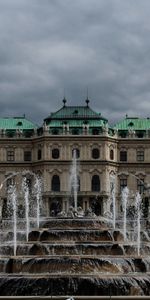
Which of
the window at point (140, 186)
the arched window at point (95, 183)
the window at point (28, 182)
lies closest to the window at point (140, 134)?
the window at point (140, 186)

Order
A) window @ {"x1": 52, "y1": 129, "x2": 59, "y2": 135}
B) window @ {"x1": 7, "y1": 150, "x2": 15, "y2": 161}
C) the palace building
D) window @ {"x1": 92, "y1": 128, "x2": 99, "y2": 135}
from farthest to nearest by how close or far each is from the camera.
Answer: window @ {"x1": 7, "y1": 150, "x2": 15, "y2": 161} < window @ {"x1": 92, "y1": 128, "x2": 99, "y2": 135} < window @ {"x1": 52, "y1": 129, "x2": 59, "y2": 135} < the palace building

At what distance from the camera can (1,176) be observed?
345 feet

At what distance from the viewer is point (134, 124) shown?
107938 mm

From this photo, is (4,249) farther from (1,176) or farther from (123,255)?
(1,176)

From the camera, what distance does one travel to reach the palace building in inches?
3976

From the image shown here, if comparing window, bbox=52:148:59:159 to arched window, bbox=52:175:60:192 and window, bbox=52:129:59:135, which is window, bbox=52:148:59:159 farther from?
arched window, bbox=52:175:60:192

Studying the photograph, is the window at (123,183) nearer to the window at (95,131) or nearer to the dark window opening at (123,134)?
the dark window opening at (123,134)

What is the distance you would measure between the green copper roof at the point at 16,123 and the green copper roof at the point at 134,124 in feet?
37.1

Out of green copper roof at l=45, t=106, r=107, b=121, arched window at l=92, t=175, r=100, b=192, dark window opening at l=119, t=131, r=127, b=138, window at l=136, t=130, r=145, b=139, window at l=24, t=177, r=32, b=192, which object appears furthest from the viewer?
dark window opening at l=119, t=131, r=127, b=138

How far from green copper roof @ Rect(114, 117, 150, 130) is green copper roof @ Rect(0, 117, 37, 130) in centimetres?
1131

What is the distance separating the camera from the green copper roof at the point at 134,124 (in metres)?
107

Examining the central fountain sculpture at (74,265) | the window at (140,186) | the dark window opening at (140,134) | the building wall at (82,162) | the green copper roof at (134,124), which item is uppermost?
the green copper roof at (134,124)

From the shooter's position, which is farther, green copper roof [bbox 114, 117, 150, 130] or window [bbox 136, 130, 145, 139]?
green copper roof [bbox 114, 117, 150, 130]

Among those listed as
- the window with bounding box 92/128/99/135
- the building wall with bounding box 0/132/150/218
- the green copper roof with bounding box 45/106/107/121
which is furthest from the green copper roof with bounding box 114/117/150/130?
the window with bounding box 92/128/99/135
